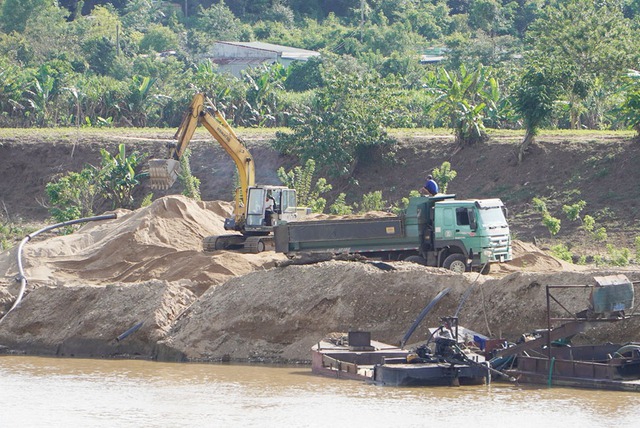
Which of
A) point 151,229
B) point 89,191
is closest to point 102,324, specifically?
point 151,229

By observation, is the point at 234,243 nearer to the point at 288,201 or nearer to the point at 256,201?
the point at 256,201

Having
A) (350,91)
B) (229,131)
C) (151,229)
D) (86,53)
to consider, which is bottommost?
(151,229)

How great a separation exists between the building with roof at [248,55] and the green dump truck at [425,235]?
169 feet

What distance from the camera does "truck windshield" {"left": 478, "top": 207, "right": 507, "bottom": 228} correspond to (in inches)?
1254

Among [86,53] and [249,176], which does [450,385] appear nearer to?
[249,176]

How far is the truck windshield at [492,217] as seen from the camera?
31844mm

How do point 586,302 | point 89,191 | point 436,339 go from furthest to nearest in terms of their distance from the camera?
point 89,191, point 586,302, point 436,339

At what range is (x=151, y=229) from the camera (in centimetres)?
3878

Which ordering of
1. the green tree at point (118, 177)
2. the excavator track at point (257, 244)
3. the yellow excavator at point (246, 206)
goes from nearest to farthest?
1. the yellow excavator at point (246, 206)
2. the excavator track at point (257, 244)
3. the green tree at point (118, 177)

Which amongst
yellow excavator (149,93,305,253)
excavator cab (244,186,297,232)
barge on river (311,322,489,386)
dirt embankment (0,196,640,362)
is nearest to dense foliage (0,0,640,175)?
Result: yellow excavator (149,93,305,253)

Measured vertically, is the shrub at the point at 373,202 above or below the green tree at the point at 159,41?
below

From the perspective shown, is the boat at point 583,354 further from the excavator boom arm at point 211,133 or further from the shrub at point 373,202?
the shrub at point 373,202

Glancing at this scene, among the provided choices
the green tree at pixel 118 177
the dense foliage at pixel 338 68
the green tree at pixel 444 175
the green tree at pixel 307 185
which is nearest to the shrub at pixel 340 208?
the green tree at pixel 307 185

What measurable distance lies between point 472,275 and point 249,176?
1243cm
